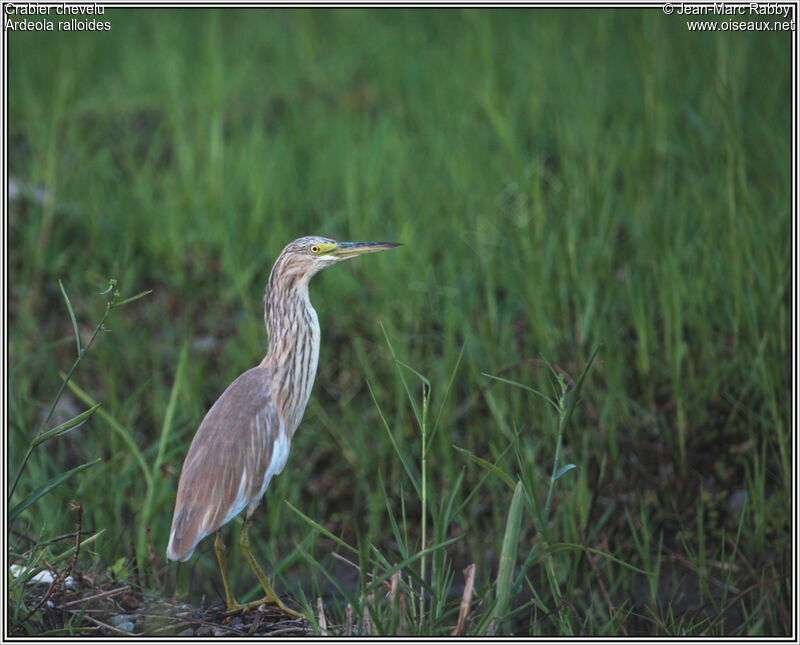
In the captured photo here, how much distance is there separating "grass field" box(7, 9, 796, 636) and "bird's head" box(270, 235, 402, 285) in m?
0.59

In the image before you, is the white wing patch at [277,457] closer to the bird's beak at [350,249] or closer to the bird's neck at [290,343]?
the bird's neck at [290,343]

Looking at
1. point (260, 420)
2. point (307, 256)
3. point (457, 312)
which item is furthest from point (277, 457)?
point (457, 312)

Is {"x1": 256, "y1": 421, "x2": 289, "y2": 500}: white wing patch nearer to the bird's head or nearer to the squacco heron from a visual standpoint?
the squacco heron

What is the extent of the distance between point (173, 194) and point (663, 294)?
Answer: 2577mm

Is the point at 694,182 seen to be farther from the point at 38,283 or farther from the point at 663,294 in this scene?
the point at 38,283

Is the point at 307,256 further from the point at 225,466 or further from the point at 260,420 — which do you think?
the point at 225,466

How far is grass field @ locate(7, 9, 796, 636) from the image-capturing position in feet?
10.0

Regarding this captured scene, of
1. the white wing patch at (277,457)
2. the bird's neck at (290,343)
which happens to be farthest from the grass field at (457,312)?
the bird's neck at (290,343)

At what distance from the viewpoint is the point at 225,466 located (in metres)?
2.14

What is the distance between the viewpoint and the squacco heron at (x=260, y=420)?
2133 millimetres

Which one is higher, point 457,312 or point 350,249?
point 350,249

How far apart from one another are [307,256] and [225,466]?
1.82 ft

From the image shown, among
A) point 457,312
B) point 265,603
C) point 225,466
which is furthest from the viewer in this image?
point 457,312

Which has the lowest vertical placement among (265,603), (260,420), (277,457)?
(265,603)
